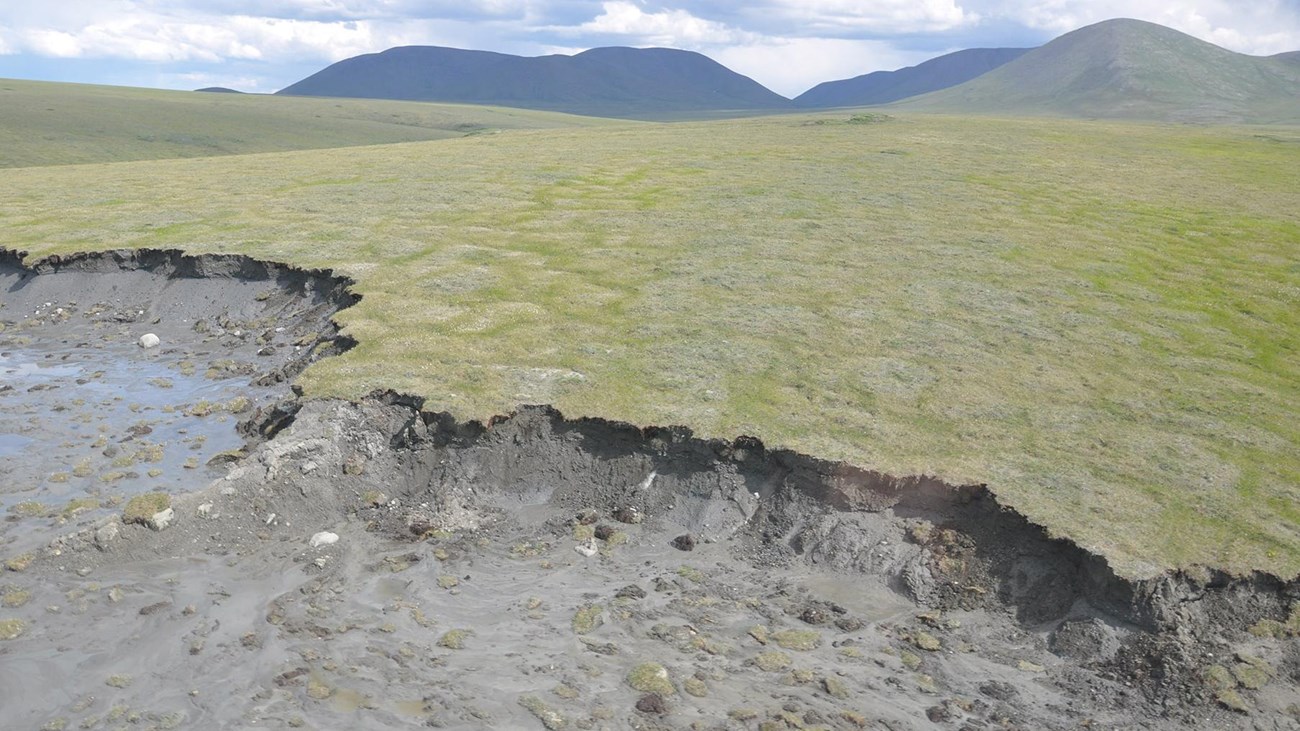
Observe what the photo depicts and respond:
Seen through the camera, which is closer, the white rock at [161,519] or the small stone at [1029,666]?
the small stone at [1029,666]

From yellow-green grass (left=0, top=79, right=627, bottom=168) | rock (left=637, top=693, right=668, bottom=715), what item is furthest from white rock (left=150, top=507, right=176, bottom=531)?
yellow-green grass (left=0, top=79, right=627, bottom=168)

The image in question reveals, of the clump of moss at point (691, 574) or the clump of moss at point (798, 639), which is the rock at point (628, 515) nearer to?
the clump of moss at point (691, 574)

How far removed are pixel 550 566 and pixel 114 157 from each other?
109 m

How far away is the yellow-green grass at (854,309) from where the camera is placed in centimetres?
1425

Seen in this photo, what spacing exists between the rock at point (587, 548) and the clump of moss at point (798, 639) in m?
2.93

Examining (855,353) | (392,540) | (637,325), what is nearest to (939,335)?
(855,353)

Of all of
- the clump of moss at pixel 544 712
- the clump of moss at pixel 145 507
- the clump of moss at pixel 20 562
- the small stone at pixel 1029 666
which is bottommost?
the small stone at pixel 1029 666

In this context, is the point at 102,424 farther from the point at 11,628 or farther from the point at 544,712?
the point at 544,712

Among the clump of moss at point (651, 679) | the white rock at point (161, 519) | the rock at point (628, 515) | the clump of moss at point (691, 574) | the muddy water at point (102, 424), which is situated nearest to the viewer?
the clump of moss at point (651, 679)

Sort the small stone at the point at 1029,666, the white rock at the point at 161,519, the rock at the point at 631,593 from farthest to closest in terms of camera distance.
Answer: the white rock at the point at 161,519, the rock at the point at 631,593, the small stone at the point at 1029,666

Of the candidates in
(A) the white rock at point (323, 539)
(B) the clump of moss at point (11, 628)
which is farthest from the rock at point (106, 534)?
(A) the white rock at point (323, 539)

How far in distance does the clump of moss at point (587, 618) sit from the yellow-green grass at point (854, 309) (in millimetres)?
4035

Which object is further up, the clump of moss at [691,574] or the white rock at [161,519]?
the white rock at [161,519]

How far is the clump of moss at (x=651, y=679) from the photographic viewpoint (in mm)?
9984
